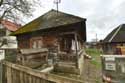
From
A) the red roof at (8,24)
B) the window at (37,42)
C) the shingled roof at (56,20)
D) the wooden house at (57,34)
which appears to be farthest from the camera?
the red roof at (8,24)

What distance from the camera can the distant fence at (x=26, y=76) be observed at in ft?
11.7

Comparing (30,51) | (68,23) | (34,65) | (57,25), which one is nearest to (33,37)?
(57,25)

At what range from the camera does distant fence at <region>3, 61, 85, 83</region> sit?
357cm

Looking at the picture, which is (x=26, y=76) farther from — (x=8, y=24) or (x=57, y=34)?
(x=8, y=24)

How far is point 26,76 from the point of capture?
15.8 ft

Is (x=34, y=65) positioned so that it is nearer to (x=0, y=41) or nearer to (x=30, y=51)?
(x=30, y=51)

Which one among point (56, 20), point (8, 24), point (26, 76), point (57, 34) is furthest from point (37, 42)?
point (8, 24)

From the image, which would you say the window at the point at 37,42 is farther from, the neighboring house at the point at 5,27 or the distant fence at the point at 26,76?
the distant fence at the point at 26,76

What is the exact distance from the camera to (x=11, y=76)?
5895mm

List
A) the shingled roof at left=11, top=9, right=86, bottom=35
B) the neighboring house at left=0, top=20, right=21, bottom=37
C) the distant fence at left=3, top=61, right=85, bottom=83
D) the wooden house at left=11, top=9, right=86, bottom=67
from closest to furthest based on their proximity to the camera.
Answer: the distant fence at left=3, top=61, right=85, bottom=83 < the shingled roof at left=11, top=9, right=86, bottom=35 < the wooden house at left=11, top=9, right=86, bottom=67 < the neighboring house at left=0, top=20, right=21, bottom=37

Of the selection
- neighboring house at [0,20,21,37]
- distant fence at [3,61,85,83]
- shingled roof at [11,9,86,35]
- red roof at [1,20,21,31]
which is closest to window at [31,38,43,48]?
shingled roof at [11,9,86,35]

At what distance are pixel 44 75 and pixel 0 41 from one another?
1839cm

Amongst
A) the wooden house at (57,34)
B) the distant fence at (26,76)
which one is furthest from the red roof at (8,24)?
the distant fence at (26,76)

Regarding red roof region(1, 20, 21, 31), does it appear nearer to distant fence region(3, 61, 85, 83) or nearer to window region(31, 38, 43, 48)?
window region(31, 38, 43, 48)
